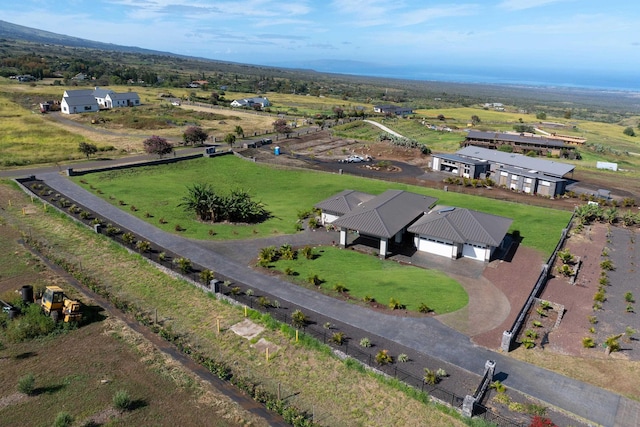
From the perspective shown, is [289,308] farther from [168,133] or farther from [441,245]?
[168,133]

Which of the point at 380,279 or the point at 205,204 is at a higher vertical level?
the point at 205,204

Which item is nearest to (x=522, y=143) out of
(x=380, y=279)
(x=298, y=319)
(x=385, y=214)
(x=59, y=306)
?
(x=385, y=214)

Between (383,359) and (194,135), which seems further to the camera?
(194,135)

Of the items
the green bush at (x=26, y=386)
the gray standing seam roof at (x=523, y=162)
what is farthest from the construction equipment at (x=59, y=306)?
the gray standing seam roof at (x=523, y=162)

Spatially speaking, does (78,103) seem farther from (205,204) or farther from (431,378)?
(431,378)

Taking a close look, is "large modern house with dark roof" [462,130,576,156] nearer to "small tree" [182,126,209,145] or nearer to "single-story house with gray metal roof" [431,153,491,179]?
"single-story house with gray metal roof" [431,153,491,179]

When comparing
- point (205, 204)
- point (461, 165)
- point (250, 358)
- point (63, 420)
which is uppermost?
point (461, 165)

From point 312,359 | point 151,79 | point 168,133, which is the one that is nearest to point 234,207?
point 312,359

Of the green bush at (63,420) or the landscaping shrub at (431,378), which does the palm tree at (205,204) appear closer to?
the green bush at (63,420)
